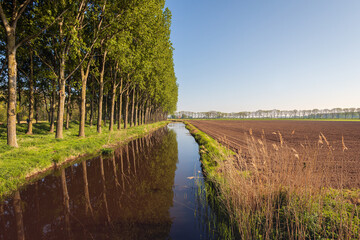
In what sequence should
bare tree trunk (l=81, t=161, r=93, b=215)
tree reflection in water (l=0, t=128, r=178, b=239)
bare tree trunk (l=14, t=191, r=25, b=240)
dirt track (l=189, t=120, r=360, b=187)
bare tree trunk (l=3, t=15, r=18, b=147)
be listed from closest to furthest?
bare tree trunk (l=14, t=191, r=25, b=240), tree reflection in water (l=0, t=128, r=178, b=239), bare tree trunk (l=81, t=161, r=93, b=215), dirt track (l=189, t=120, r=360, b=187), bare tree trunk (l=3, t=15, r=18, b=147)

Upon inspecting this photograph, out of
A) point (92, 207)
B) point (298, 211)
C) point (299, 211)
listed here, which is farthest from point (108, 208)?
point (299, 211)

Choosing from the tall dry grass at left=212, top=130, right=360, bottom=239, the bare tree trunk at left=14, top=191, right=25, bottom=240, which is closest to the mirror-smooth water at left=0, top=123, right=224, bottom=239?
the bare tree trunk at left=14, top=191, right=25, bottom=240

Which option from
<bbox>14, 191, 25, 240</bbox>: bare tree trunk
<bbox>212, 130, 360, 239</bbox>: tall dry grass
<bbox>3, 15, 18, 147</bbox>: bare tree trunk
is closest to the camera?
<bbox>212, 130, 360, 239</bbox>: tall dry grass

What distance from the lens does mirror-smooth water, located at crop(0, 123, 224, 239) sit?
4332 mm

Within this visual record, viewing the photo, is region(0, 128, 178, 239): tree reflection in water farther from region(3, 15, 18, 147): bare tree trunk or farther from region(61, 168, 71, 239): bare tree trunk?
region(3, 15, 18, 147): bare tree trunk

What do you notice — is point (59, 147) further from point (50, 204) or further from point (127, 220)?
point (127, 220)

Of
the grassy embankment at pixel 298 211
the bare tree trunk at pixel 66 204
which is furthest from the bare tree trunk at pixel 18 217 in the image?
the grassy embankment at pixel 298 211

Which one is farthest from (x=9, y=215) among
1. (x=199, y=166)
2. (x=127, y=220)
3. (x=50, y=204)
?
(x=199, y=166)

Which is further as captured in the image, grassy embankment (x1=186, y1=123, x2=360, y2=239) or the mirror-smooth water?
the mirror-smooth water

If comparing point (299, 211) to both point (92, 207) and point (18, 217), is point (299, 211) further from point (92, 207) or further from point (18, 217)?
point (18, 217)

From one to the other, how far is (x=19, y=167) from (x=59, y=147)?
398 centimetres

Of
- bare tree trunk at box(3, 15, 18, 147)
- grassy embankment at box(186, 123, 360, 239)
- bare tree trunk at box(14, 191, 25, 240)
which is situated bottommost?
bare tree trunk at box(14, 191, 25, 240)

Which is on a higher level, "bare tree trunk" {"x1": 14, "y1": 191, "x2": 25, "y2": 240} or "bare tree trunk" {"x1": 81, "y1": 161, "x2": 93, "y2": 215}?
"bare tree trunk" {"x1": 14, "y1": 191, "x2": 25, "y2": 240}

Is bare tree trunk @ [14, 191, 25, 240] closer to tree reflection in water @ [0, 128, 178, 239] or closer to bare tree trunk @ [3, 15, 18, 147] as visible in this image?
tree reflection in water @ [0, 128, 178, 239]
